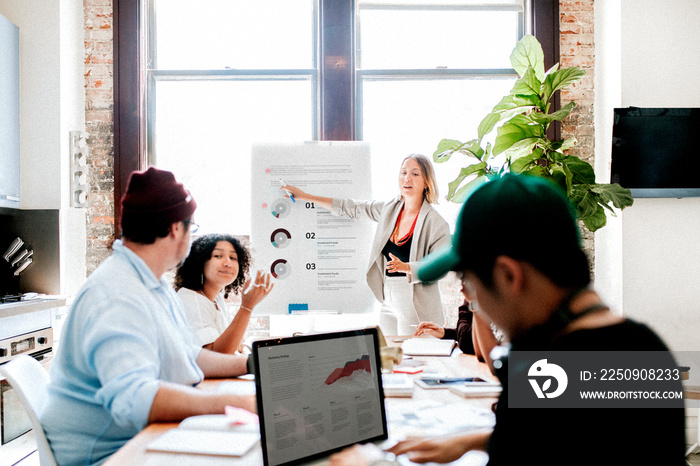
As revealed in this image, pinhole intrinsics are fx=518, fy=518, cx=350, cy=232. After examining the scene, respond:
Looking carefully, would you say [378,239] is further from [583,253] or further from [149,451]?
[583,253]

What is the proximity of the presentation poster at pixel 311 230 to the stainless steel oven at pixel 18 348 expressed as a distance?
4.54ft

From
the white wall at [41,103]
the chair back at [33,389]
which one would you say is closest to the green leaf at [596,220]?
the chair back at [33,389]

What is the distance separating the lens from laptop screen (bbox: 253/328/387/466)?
1.01m

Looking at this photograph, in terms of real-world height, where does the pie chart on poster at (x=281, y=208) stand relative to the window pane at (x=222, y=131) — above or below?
below

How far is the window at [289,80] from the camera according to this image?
4035 mm

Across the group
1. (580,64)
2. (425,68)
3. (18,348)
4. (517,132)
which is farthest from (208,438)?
(580,64)

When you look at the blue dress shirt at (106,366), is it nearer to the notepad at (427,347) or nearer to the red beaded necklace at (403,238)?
the notepad at (427,347)

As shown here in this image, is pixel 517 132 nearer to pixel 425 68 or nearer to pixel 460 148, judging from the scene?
pixel 460 148

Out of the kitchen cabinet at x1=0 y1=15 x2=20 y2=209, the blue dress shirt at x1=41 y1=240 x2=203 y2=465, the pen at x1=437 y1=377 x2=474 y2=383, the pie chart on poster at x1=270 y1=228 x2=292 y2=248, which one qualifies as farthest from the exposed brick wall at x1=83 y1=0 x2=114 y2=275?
the pen at x1=437 y1=377 x2=474 y2=383

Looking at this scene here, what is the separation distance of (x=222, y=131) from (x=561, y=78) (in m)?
2.47

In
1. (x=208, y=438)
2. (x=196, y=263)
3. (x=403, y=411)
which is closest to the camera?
(x=208, y=438)

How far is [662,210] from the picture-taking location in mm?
3561

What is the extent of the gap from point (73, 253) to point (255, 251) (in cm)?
130

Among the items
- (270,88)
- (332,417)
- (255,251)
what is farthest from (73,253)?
(332,417)
